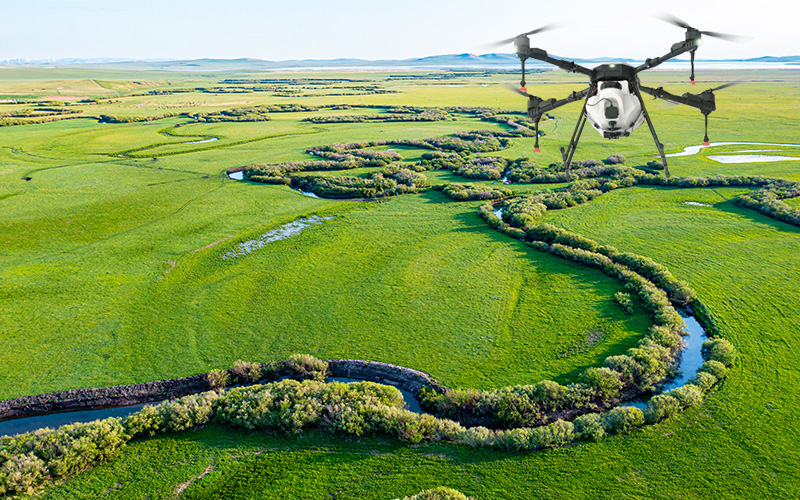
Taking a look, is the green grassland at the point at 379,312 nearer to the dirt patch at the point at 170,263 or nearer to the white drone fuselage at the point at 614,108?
the dirt patch at the point at 170,263

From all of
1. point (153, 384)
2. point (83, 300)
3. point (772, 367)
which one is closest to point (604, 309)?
point (772, 367)

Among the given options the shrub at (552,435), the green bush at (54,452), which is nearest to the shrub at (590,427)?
the shrub at (552,435)

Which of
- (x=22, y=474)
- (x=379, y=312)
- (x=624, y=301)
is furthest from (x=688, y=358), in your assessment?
(x=22, y=474)

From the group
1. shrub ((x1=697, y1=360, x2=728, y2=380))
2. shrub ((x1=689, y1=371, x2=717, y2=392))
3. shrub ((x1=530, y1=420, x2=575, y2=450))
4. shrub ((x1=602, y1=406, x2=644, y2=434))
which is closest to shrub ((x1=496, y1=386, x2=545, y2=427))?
shrub ((x1=530, y1=420, x2=575, y2=450))

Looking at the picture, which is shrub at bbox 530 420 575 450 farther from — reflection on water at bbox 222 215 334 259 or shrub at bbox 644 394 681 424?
reflection on water at bbox 222 215 334 259

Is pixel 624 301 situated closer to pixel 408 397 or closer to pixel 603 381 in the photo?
pixel 603 381

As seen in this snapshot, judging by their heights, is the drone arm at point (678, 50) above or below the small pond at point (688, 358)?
above
